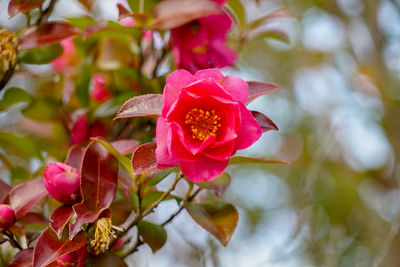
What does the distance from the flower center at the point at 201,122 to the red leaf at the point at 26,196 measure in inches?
10.6

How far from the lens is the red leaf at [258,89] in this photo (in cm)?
68

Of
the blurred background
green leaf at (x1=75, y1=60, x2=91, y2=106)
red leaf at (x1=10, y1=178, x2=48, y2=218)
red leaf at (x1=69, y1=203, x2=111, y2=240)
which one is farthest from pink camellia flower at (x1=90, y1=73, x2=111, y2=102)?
the blurred background

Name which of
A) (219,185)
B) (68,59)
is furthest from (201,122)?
(68,59)

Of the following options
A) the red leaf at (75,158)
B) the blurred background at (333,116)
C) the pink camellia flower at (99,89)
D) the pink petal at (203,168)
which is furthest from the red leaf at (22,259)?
the blurred background at (333,116)

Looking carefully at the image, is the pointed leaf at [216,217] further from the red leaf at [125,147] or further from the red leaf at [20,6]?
the red leaf at [20,6]

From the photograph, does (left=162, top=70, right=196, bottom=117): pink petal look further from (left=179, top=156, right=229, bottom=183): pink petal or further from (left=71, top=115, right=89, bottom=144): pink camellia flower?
(left=71, top=115, right=89, bottom=144): pink camellia flower

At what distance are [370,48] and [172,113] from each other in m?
3.01

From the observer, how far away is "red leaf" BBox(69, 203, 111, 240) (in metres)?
0.61

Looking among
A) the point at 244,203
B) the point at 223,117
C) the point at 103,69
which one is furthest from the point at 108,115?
the point at 244,203

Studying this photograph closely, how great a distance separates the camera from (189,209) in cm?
73

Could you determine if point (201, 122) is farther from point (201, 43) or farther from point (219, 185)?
point (201, 43)

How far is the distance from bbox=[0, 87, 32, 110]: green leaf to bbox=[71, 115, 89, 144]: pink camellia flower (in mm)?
125

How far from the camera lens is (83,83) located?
1036 millimetres

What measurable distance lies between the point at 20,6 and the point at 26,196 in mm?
375
